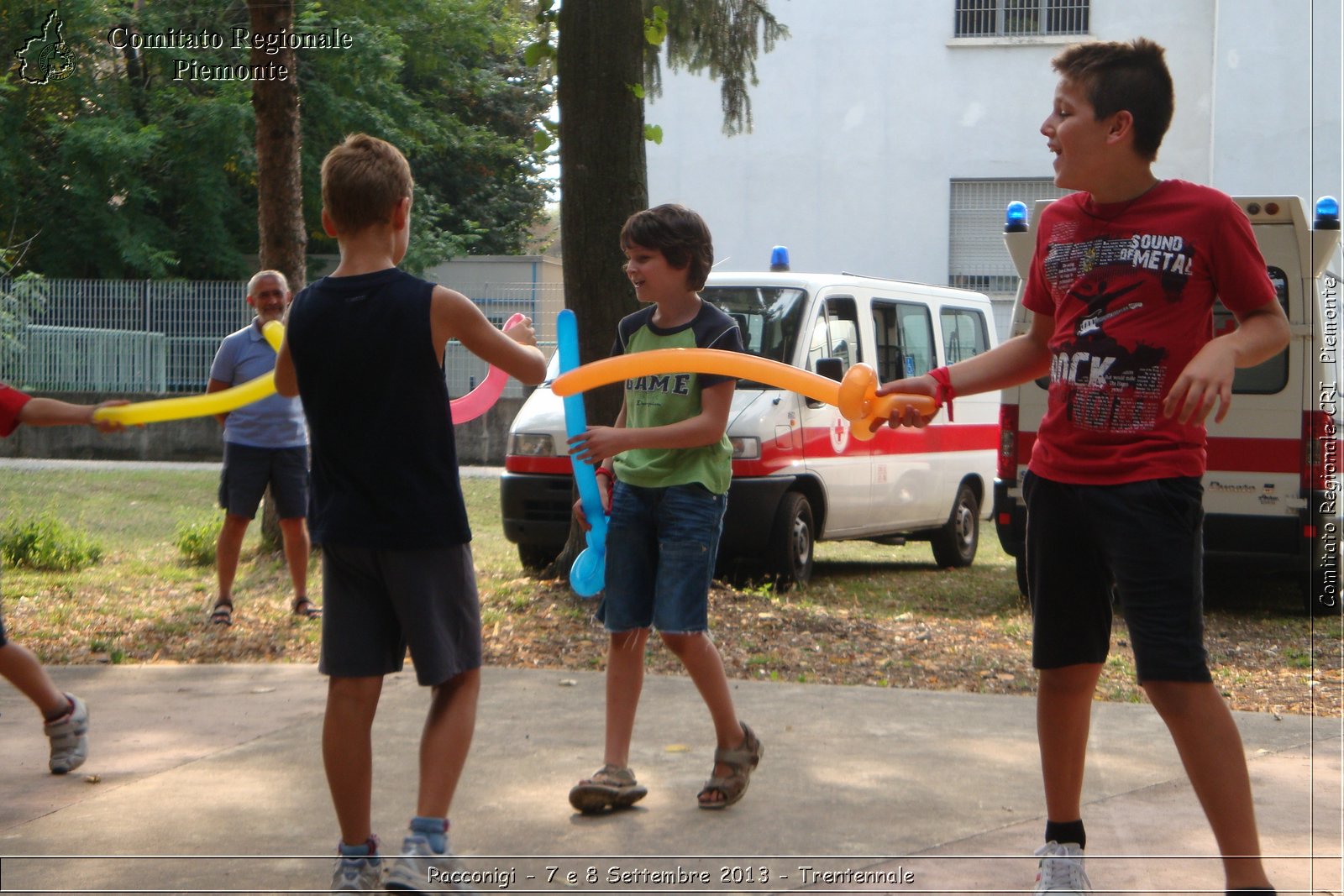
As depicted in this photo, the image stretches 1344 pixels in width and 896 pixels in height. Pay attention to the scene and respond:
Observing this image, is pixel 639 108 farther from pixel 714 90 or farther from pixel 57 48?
pixel 57 48

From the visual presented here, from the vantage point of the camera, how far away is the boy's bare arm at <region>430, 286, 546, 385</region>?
3.35 m

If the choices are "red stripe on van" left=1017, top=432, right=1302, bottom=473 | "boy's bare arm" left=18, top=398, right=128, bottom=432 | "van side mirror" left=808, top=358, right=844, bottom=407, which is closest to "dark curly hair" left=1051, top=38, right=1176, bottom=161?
"boy's bare arm" left=18, top=398, right=128, bottom=432

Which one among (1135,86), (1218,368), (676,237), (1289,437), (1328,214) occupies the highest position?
(1328,214)

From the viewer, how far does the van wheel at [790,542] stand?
9445 millimetres

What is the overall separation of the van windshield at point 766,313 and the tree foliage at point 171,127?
15101 millimetres

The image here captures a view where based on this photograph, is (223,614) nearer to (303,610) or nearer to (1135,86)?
(303,610)

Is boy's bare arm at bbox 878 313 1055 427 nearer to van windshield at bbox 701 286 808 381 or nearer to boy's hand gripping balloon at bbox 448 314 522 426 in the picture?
boy's hand gripping balloon at bbox 448 314 522 426

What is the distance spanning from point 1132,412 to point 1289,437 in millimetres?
6376

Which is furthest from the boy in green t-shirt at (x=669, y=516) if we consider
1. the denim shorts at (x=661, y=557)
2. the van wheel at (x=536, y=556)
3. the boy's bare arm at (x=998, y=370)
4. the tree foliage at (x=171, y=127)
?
the tree foliage at (x=171, y=127)

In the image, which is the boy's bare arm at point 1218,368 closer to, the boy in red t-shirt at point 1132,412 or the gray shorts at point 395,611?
the boy in red t-shirt at point 1132,412

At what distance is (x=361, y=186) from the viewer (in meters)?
3.41

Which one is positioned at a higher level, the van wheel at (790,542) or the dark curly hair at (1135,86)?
the dark curly hair at (1135,86)

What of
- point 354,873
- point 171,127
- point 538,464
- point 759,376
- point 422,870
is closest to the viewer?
point 422,870

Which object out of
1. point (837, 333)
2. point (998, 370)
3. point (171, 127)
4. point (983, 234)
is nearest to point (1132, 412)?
point (998, 370)
